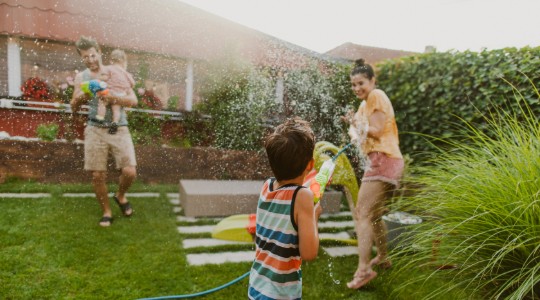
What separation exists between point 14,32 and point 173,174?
13.8 ft

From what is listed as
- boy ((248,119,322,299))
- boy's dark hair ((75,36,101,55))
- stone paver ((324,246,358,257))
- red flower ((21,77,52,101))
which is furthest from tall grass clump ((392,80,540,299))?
red flower ((21,77,52,101))

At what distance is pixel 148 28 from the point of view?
26.6 ft

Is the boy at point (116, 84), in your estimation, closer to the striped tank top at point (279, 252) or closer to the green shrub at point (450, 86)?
the striped tank top at point (279, 252)

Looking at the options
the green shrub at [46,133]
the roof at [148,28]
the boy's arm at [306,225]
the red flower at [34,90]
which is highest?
the roof at [148,28]

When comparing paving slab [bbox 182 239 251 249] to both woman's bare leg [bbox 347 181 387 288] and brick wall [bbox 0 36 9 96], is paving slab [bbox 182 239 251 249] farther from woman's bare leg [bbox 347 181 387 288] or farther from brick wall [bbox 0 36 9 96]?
brick wall [bbox 0 36 9 96]

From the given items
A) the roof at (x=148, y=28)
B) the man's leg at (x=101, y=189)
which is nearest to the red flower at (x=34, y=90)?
the roof at (x=148, y=28)

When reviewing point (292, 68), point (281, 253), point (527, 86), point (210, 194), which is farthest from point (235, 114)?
point (281, 253)

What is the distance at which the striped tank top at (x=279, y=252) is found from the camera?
155cm

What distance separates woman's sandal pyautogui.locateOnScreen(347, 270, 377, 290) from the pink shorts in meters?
0.76

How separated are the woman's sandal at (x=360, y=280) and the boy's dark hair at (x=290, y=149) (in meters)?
1.69

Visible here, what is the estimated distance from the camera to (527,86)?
11.7 feet

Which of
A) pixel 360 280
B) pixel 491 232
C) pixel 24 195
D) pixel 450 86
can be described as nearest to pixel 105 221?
pixel 24 195

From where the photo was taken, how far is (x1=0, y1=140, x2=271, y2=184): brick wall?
18.8 ft

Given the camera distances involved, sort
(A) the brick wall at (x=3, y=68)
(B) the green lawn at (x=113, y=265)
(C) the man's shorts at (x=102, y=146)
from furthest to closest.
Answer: (A) the brick wall at (x=3, y=68), (C) the man's shorts at (x=102, y=146), (B) the green lawn at (x=113, y=265)
